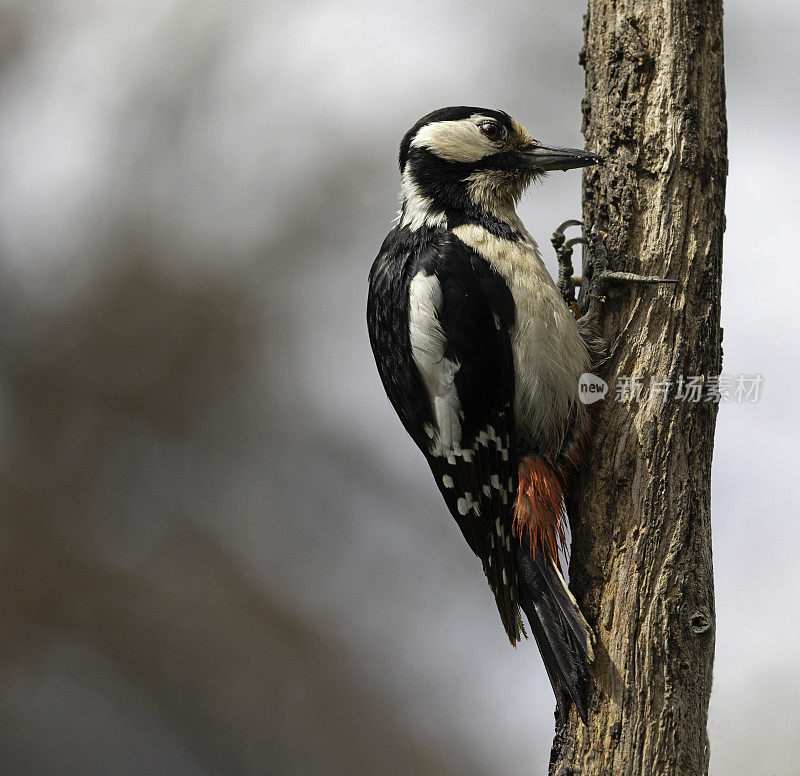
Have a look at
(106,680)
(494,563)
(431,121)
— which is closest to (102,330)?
(106,680)

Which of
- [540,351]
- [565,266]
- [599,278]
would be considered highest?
[565,266]

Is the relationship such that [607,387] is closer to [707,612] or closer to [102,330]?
[707,612]

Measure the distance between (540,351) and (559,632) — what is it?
0.72 meters

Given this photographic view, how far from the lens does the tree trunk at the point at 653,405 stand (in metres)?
1.85

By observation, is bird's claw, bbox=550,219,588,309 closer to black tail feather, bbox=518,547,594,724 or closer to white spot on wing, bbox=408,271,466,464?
white spot on wing, bbox=408,271,466,464

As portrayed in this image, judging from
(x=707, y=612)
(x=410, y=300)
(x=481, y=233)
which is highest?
(x=481, y=233)

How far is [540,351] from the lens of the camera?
2104mm

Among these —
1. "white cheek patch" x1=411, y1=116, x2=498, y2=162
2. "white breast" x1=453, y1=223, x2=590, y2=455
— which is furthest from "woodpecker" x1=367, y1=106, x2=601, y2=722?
"white cheek patch" x1=411, y1=116, x2=498, y2=162

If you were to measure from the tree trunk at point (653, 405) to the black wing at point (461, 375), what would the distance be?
233 millimetres

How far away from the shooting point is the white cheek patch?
2305mm

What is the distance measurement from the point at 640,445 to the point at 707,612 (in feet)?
1.40

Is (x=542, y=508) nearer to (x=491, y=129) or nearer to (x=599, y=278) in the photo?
(x=599, y=278)

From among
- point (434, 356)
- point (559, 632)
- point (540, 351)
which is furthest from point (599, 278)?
point (559, 632)

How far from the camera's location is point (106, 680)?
459 centimetres
